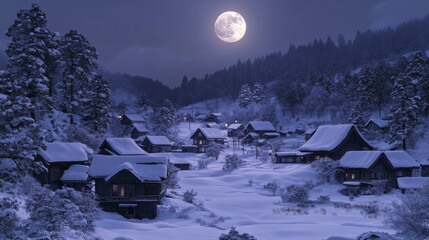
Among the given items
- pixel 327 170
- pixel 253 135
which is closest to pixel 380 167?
pixel 327 170

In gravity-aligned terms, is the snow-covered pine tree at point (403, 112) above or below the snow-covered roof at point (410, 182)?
above

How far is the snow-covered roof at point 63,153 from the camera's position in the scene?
1532 inches

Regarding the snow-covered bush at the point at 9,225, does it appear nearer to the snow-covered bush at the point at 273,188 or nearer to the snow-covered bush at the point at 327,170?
the snow-covered bush at the point at 273,188

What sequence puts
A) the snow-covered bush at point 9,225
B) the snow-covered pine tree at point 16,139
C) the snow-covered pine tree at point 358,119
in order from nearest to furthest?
the snow-covered bush at point 9,225, the snow-covered pine tree at point 16,139, the snow-covered pine tree at point 358,119

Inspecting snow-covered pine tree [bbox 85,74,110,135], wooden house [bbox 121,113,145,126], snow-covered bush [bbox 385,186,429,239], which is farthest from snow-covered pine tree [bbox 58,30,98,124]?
wooden house [bbox 121,113,145,126]

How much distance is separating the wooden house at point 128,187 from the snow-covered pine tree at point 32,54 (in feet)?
26.7

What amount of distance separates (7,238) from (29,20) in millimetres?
30400

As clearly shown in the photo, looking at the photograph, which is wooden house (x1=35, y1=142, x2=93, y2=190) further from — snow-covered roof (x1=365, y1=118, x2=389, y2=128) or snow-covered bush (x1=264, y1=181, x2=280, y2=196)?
snow-covered roof (x1=365, y1=118, x2=389, y2=128)

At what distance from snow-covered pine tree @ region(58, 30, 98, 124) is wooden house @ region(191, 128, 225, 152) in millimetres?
52514

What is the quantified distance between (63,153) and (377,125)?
64.7 meters

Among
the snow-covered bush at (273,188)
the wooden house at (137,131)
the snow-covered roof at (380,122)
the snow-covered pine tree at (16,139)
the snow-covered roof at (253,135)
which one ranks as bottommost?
the snow-covered bush at (273,188)

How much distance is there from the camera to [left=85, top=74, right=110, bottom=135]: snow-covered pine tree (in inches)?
2041

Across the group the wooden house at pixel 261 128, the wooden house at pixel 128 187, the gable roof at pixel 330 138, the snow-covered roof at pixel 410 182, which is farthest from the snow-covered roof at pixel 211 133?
the wooden house at pixel 128 187

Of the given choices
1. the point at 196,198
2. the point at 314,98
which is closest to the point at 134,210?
the point at 196,198
